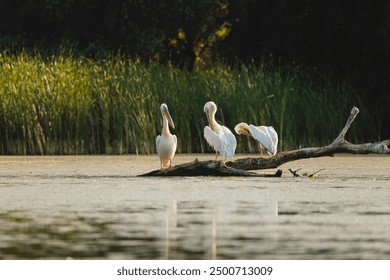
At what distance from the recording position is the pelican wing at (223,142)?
1573 centimetres

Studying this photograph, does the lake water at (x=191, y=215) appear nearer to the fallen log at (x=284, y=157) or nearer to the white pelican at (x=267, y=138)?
the fallen log at (x=284, y=157)

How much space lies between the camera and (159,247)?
8.55 meters

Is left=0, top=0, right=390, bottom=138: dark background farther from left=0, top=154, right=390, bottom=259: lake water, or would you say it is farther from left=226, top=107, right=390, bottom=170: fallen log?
left=0, top=154, right=390, bottom=259: lake water

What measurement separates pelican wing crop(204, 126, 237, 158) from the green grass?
4.59 metres

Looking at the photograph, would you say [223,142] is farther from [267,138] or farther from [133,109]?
[133,109]

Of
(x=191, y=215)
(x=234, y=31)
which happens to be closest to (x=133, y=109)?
(x=234, y=31)

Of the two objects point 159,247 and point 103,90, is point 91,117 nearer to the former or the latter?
point 103,90

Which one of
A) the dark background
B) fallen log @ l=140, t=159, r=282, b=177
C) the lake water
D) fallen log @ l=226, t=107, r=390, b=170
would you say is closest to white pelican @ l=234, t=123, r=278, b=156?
the lake water

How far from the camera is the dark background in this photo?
83.8ft

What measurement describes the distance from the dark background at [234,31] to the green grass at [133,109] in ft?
6.28

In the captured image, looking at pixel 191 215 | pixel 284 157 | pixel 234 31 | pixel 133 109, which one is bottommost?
pixel 191 215

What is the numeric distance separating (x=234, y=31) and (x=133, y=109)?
828 centimetres

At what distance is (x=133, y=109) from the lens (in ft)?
71.3
